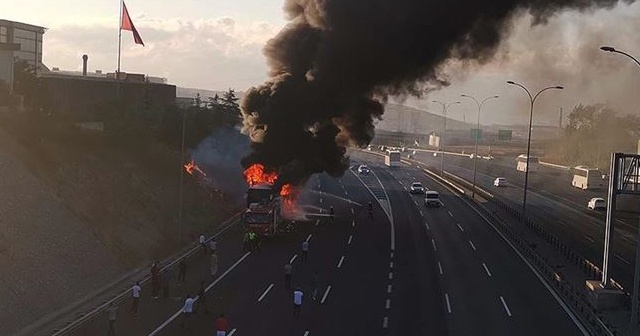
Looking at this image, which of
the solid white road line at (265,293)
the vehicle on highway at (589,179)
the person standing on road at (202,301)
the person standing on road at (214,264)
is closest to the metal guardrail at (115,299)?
A: the person standing on road at (214,264)

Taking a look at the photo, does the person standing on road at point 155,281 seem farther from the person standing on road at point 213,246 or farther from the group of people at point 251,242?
the group of people at point 251,242

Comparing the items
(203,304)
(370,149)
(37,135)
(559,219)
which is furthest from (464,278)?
(370,149)

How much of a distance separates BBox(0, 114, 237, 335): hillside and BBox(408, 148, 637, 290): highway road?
25.1 m

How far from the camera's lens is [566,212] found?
227 ft

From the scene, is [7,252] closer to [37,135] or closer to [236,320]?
[236,320]

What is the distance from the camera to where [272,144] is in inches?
2085

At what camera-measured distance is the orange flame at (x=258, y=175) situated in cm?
5269

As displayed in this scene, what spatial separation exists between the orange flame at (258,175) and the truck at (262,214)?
4.23 meters

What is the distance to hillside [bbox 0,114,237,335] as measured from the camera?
29.6 meters

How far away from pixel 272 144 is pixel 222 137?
71.4ft

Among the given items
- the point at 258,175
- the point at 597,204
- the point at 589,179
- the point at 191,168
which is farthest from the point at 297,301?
the point at 589,179

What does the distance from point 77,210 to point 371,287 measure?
15.5 m

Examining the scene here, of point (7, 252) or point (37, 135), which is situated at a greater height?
point (37, 135)

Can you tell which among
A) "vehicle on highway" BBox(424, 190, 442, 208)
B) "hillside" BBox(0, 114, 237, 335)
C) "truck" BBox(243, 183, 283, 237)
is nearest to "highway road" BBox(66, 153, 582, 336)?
"truck" BBox(243, 183, 283, 237)
